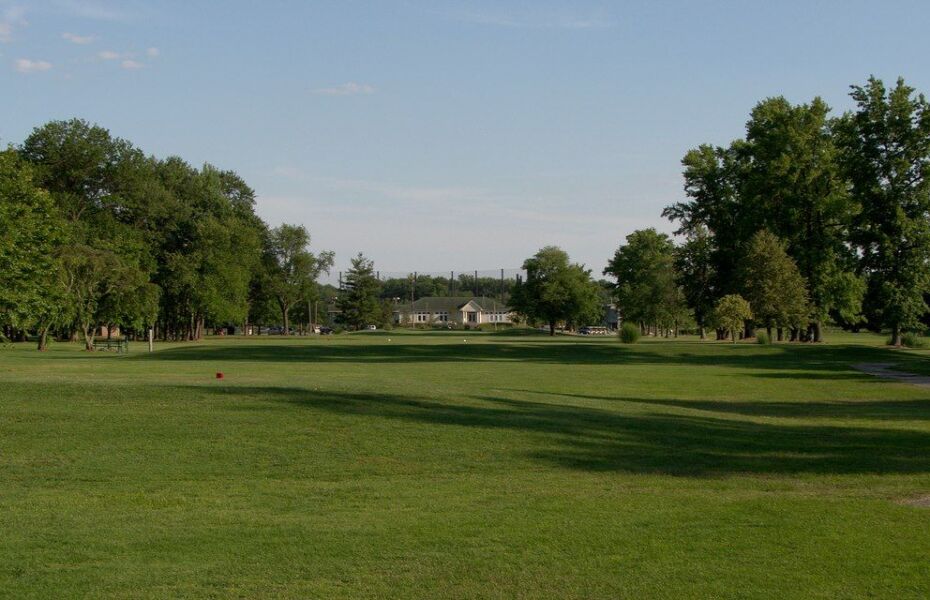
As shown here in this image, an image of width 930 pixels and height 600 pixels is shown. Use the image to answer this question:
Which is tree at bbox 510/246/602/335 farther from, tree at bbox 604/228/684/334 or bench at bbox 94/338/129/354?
bench at bbox 94/338/129/354

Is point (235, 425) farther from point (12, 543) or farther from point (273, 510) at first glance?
point (12, 543)

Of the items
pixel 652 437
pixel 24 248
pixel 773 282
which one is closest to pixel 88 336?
pixel 24 248

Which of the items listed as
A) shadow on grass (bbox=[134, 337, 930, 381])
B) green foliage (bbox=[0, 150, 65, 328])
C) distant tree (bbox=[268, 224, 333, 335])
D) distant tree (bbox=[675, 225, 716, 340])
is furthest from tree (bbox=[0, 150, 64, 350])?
distant tree (bbox=[268, 224, 333, 335])

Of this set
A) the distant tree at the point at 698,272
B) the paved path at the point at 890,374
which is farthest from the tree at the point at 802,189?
the paved path at the point at 890,374

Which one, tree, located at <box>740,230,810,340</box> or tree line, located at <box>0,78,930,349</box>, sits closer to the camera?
tree line, located at <box>0,78,930,349</box>

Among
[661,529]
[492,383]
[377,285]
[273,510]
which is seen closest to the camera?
[661,529]

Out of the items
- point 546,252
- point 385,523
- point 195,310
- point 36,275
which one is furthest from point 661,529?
point 546,252

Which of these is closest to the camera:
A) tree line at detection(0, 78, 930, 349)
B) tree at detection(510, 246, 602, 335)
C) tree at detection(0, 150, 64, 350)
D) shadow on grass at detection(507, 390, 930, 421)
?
shadow on grass at detection(507, 390, 930, 421)

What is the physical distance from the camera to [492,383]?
3203 centimetres

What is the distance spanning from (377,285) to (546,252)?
2832 centimetres

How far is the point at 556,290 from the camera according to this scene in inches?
4975

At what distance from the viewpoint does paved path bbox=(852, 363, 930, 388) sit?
3778 cm

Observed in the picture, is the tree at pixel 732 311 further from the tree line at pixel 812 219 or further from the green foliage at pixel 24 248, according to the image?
the green foliage at pixel 24 248

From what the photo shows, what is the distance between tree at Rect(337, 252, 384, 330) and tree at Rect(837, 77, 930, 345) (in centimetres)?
9171
